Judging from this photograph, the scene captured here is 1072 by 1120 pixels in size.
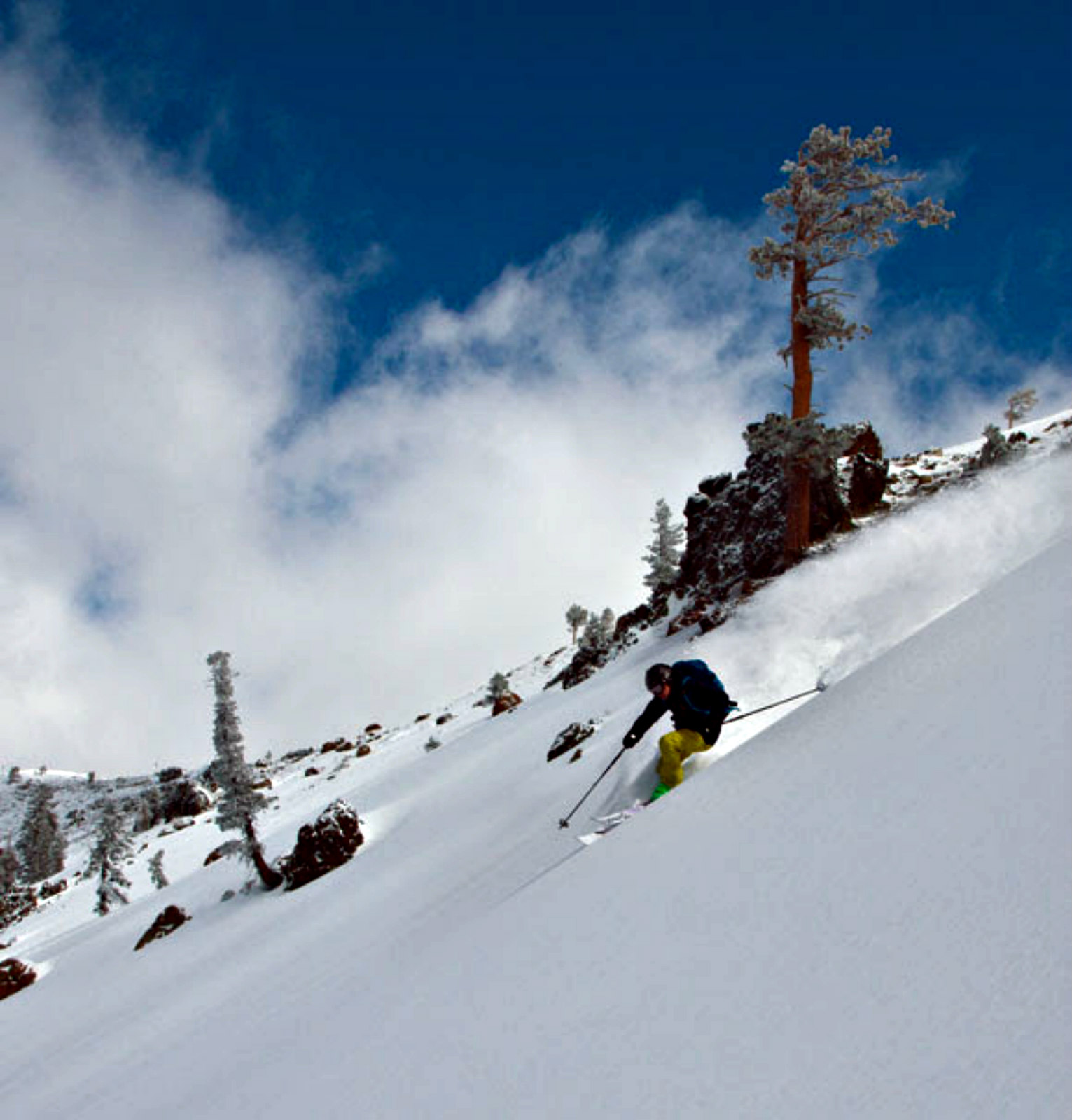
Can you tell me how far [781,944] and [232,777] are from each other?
3131 centimetres

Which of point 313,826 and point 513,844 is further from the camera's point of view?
point 313,826

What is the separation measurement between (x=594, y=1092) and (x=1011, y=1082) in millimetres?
1495

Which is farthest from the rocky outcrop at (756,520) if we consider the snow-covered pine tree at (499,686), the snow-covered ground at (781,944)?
the snow-covered pine tree at (499,686)

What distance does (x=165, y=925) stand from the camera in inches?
1037

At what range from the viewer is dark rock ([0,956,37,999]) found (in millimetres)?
28500

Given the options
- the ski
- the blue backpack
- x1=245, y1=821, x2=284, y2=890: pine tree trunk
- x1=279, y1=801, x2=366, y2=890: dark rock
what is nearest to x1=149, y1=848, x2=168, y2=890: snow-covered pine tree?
x1=245, y1=821, x2=284, y2=890: pine tree trunk

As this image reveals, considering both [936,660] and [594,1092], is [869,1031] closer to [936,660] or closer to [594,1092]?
[594,1092]

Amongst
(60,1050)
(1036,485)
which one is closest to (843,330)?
(1036,485)

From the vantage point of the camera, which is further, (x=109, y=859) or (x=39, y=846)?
(x=39, y=846)

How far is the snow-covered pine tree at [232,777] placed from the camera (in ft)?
92.7

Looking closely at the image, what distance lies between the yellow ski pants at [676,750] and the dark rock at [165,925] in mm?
26809

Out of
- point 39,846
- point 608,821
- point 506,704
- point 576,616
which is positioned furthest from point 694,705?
point 39,846

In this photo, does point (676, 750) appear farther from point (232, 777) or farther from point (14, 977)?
point (14, 977)

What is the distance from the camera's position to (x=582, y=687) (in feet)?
95.0
